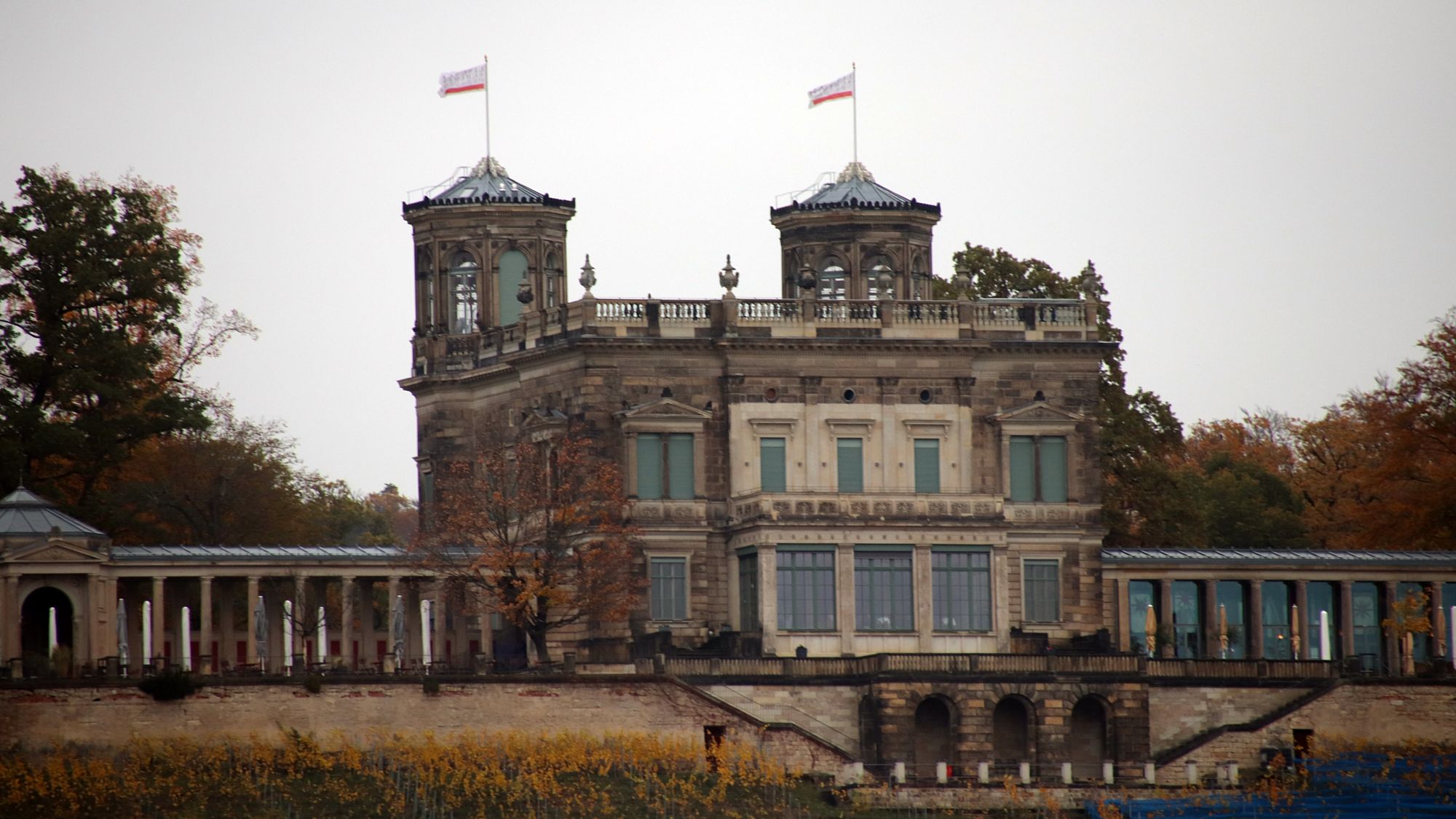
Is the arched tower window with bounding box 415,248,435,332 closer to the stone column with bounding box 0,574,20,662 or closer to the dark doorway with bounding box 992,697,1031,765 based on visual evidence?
the stone column with bounding box 0,574,20,662

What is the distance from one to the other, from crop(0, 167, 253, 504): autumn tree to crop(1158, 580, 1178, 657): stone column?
91.0 ft

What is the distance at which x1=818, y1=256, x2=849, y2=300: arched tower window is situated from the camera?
91.5 meters

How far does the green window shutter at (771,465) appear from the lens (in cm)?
8356

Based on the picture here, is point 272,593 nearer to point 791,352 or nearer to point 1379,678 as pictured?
point 791,352

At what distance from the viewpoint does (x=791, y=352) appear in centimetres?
8394

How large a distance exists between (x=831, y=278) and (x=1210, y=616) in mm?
15076

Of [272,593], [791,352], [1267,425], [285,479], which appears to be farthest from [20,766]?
[1267,425]

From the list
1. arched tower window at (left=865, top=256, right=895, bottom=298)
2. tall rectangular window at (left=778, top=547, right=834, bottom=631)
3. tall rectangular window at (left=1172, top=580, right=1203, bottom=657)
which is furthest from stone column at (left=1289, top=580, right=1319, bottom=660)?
arched tower window at (left=865, top=256, right=895, bottom=298)

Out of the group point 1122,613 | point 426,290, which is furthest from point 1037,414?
point 426,290

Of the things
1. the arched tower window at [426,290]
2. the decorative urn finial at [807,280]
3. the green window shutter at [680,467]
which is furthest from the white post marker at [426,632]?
the decorative urn finial at [807,280]

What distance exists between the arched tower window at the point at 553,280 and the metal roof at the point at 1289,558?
17781 mm

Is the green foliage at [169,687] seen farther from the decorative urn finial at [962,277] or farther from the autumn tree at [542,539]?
the decorative urn finial at [962,277]

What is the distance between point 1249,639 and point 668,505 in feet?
57.4

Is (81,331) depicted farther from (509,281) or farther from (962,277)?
(962,277)
